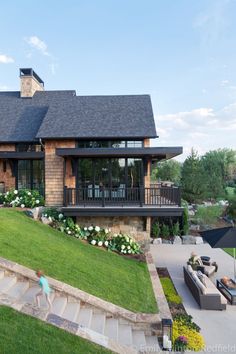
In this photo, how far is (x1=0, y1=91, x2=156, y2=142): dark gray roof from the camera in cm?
1360

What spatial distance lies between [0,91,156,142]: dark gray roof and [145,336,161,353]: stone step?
8.90 m

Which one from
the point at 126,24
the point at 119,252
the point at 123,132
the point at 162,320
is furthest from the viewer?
the point at 126,24

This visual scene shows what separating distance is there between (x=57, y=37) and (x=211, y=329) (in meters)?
23.2

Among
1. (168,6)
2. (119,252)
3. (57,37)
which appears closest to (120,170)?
(119,252)

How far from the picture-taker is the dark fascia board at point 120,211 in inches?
461

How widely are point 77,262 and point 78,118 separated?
8459 mm

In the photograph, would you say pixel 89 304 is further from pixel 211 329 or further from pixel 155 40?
pixel 155 40

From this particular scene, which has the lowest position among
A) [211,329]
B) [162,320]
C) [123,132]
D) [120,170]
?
[211,329]

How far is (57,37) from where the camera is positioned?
22422 millimetres

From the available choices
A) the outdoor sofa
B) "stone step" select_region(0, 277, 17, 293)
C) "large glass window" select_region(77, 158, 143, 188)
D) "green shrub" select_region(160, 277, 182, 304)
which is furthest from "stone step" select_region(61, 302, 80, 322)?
"large glass window" select_region(77, 158, 143, 188)

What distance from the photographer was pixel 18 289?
6.46 meters

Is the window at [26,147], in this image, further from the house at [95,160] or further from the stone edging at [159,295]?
the stone edging at [159,295]

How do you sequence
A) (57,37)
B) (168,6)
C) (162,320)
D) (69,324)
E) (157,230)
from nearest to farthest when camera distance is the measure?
1. (69,324)
2. (162,320)
3. (157,230)
4. (168,6)
5. (57,37)

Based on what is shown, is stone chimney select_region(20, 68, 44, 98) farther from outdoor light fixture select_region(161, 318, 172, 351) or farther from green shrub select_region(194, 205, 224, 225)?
outdoor light fixture select_region(161, 318, 172, 351)
